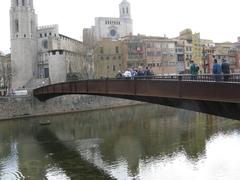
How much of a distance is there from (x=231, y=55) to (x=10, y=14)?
68.3 m

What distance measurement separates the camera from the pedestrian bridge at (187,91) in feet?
71.5

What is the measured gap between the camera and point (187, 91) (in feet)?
81.7

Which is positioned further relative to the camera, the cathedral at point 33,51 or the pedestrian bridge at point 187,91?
the cathedral at point 33,51

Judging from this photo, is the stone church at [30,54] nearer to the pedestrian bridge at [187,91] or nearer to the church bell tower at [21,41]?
the church bell tower at [21,41]

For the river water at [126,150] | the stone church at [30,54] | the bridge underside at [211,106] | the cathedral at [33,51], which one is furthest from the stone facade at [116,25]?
the bridge underside at [211,106]

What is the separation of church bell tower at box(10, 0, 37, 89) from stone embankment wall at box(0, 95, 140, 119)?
109 ft

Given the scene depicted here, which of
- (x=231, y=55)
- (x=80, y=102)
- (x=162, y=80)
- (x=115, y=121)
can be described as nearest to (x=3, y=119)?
(x=80, y=102)

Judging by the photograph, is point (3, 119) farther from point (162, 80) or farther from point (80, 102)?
point (162, 80)

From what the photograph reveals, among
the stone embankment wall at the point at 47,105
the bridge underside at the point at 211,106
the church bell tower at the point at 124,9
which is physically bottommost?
the stone embankment wall at the point at 47,105

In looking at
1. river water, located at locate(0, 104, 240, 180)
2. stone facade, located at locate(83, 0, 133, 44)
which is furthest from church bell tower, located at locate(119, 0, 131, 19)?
river water, located at locate(0, 104, 240, 180)

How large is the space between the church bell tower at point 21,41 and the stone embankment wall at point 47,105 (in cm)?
3330

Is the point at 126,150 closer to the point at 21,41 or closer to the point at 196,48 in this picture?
the point at 21,41

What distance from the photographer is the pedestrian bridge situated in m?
21.8

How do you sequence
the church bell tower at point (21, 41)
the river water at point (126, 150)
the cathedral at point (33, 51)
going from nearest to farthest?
the river water at point (126, 150) → the cathedral at point (33, 51) → the church bell tower at point (21, 41)
